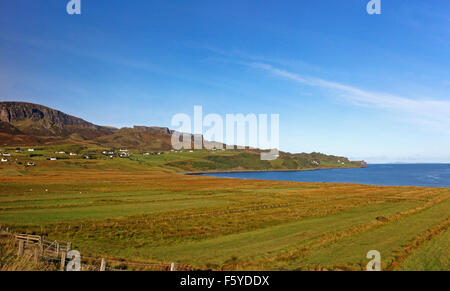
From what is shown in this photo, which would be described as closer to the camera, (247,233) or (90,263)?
(90,263)

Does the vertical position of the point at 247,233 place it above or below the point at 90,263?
below

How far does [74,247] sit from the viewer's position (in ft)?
98.3

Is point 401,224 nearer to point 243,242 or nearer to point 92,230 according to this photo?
point 243,242

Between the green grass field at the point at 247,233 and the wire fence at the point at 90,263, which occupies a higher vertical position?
the wire fence at the point at 90,263

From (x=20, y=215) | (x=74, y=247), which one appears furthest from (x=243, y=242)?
(x=20, y=215)

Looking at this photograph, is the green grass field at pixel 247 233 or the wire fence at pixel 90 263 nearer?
the wire fence at pixel 90 263

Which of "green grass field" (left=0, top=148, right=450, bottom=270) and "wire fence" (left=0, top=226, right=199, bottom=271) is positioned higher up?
"wire fence" (left=0, top=226, right=199, bottom=271)

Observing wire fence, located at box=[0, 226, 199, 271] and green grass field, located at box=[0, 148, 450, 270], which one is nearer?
wire fence, located at box=[0, 226, 199, 271]
